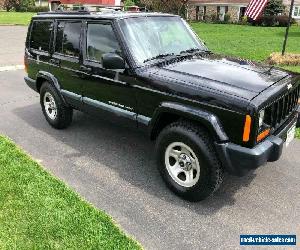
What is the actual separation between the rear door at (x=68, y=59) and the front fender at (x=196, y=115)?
178 centimetres

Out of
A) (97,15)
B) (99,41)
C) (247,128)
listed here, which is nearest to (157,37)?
(99,41)

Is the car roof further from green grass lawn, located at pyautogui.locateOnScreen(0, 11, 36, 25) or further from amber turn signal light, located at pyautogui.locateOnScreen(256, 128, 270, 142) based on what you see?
green grass lawn, located at pyautogui.locateOnScreen(0, 11, 36, 25)

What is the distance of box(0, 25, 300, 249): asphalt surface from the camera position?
→ 370 cm

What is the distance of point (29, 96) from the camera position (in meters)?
8.46

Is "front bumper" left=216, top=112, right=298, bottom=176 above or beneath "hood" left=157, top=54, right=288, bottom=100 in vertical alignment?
beneath

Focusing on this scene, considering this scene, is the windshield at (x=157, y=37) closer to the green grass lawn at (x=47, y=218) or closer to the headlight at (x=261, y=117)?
the headlight at (x=261, y=117)

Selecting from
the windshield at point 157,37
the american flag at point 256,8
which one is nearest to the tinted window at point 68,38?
the windshield at point 157,37

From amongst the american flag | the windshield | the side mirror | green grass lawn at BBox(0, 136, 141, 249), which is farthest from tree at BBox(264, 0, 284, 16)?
green grass lawn at BBox(0, 136, 141, 249)

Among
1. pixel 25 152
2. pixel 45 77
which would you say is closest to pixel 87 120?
pixel 45 77

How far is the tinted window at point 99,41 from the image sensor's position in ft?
15.5

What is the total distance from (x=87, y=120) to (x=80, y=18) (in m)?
2.14

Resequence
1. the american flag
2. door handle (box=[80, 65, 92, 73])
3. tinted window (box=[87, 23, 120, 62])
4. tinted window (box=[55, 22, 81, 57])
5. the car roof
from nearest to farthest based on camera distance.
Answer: tinted window (box=[87, 23, 120, 62]), the car roof, door handle (box=[80, 65, 92, 73]), tinted window (box=[55, 22, 81, 57]), the american flag

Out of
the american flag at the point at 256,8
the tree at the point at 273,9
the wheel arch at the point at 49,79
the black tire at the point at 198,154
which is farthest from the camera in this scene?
the tree at the point at 273,9

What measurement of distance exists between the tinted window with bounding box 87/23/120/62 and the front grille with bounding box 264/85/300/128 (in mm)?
2038
